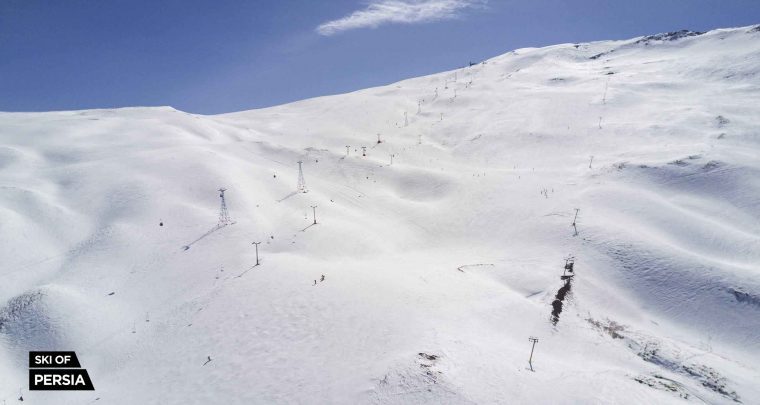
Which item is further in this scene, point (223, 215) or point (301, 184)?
point (301, 184)

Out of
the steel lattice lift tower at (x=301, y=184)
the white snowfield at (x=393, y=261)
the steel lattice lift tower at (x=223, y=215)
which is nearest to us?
the white snowfield at (x=393, y=261)

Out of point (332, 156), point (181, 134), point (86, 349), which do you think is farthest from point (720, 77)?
point (86, 349)

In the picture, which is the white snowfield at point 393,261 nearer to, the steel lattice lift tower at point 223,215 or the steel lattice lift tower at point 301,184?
the steel lattice lift tower at point 223,215

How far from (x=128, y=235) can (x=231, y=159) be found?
1380 centimetres

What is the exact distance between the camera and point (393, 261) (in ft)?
78.5

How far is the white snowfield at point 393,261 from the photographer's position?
1441 centimetres

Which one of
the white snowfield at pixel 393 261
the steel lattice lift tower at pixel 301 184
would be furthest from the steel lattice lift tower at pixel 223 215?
the steel lattice lift tower at pixel 301 184

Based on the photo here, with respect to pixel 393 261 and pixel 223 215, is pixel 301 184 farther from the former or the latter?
pixel 393 261

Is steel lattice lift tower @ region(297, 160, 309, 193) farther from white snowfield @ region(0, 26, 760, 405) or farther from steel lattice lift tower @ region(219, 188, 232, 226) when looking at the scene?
steel lattice lift tower @ region(219, 188, 232, 226)

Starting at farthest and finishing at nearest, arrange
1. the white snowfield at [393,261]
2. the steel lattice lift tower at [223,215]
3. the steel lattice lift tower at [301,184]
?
the steel lattice lift tower at [301,184]
the steel lattice lift tower at [223,215]
the white snowfield at [393,261]

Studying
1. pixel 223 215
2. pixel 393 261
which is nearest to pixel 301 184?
pixel 223 215

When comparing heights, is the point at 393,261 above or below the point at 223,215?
below

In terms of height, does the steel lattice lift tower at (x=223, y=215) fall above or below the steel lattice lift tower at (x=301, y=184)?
below

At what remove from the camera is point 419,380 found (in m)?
12.9
